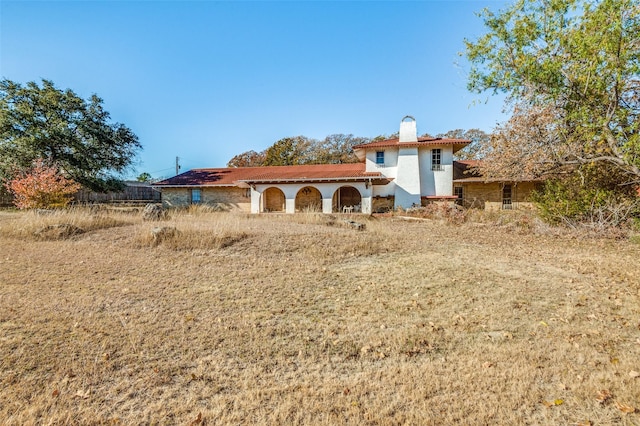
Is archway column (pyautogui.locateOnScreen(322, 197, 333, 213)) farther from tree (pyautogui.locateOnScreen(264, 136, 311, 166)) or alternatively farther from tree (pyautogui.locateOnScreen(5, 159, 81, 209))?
tree (pyautogui.locateOnScreen(264, 136, 311, 166))

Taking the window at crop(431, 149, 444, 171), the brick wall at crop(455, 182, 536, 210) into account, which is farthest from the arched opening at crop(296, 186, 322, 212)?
the brick wall at crop(455, 182, 536, 210)

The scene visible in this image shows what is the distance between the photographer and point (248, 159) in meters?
43.7

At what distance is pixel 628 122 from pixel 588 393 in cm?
777

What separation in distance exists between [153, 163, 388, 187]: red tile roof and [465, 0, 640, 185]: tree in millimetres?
11300

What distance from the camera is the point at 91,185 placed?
87.8 feet

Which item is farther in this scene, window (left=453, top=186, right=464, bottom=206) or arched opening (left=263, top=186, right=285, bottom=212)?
arched opening (left=263, top=186, right=285, bottom=212)

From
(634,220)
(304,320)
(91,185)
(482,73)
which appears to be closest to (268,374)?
(304,320)

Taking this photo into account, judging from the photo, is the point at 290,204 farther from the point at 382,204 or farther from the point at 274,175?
the point at 382,204

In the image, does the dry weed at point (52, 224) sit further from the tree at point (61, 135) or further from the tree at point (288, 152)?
the tree at point (288, 152)

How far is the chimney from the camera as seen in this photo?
22.2m

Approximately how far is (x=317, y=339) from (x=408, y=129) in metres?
20.4

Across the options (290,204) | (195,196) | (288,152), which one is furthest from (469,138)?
(195,196)

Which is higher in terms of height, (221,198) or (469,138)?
(469,138)

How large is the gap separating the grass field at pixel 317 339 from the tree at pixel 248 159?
115 feet
